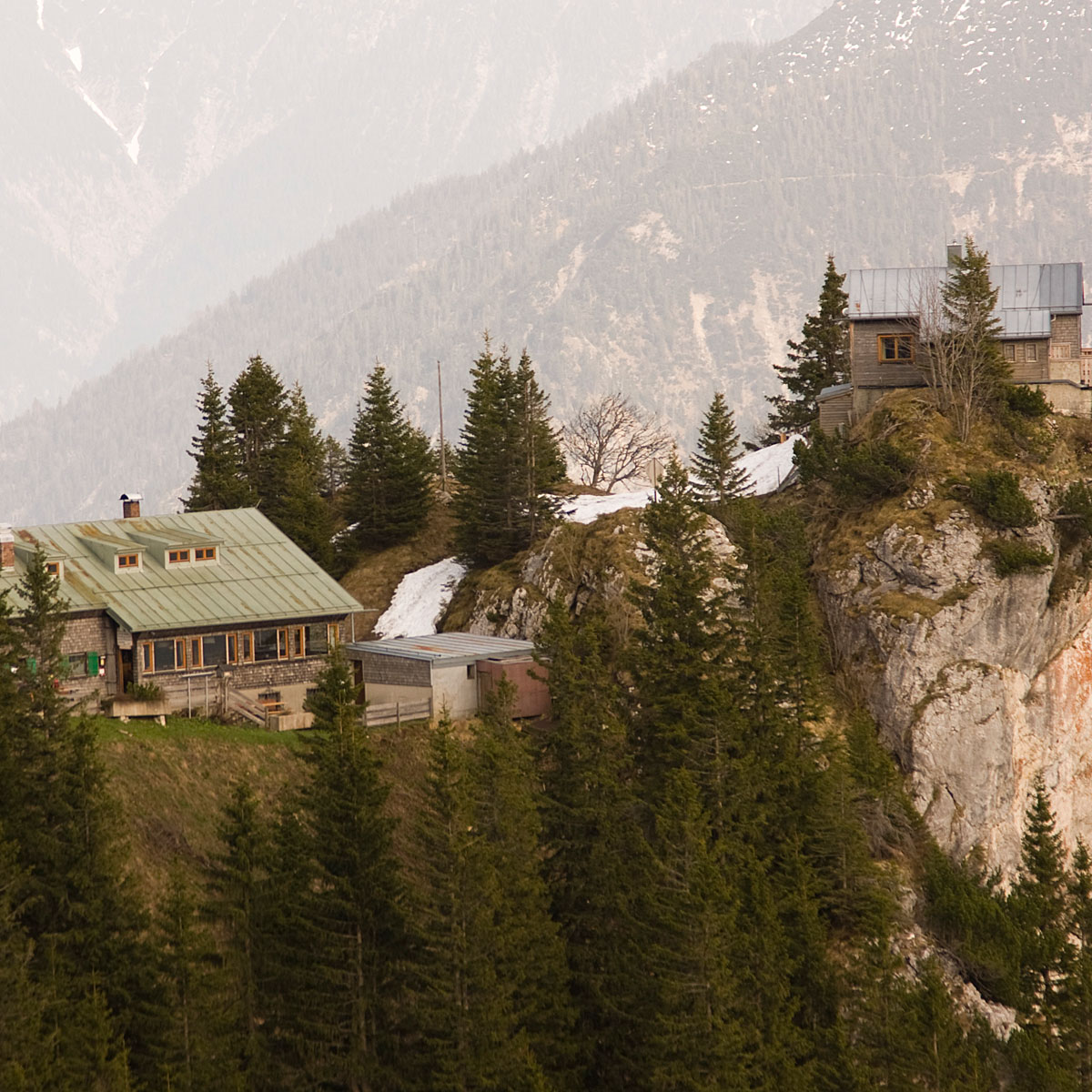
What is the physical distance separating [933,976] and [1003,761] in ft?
61.4

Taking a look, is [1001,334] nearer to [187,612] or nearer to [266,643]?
[266,643]

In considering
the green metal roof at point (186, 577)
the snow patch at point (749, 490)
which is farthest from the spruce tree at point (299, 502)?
the snow patch at point (749, 490)

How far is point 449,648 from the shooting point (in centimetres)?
6125

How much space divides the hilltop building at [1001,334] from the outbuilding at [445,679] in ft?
83.0

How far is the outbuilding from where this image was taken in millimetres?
58219

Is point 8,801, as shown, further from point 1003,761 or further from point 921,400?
point 921,400

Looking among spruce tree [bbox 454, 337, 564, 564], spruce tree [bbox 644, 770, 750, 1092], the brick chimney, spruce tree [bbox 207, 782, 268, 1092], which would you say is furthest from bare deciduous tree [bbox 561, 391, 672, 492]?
spruce tree [bbox 207, 782, 268, 1092]

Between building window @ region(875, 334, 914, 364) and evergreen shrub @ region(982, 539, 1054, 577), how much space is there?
13681 millimetres

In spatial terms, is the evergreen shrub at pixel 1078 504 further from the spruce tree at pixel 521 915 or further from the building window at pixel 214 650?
the building window at pixel 214 650

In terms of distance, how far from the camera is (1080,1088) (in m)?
48.2

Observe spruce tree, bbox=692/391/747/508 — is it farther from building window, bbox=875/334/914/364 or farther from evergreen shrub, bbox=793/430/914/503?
building window, bbox=875/334/914/364

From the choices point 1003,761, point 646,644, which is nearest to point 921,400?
point 1003,761

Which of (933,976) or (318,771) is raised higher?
(318,771)

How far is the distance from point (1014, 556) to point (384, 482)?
3114 centimetres
